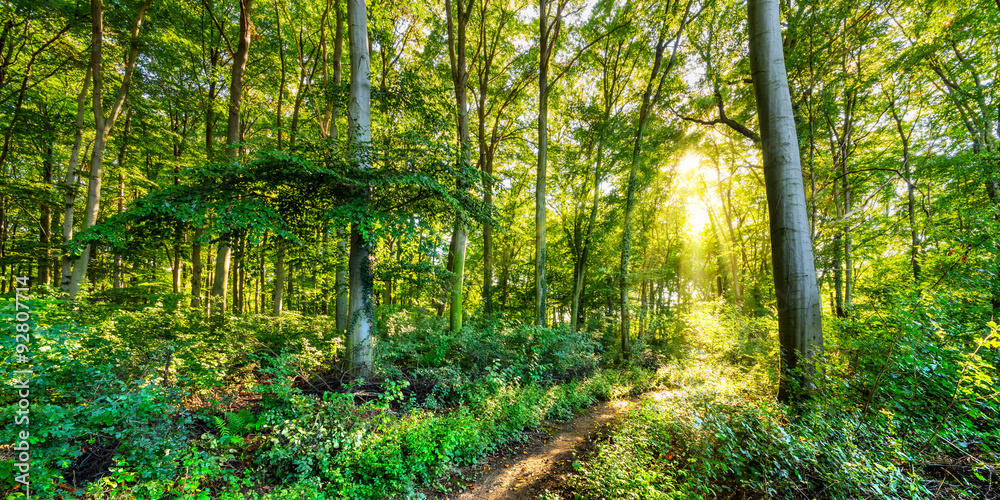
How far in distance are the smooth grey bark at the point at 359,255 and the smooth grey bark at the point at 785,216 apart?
19.4ft

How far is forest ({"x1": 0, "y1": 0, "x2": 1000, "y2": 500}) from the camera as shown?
285 centimetres

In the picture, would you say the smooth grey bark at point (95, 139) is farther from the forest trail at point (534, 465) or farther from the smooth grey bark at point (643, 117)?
the smooth grey bark at point (643, 117)

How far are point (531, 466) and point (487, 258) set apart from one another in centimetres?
755

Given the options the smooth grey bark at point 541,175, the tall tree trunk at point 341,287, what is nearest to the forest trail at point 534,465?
the tall tree trunk at point 341,287

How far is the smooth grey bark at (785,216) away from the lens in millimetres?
3559

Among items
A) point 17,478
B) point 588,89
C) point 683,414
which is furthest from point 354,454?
point 588,89

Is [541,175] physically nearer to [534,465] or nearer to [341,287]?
[341,287]

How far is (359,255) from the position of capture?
5578mm

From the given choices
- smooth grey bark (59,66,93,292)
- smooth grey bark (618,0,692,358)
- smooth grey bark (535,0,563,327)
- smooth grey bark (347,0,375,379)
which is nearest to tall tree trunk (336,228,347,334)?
smooth grey bark (347,0,375,379)

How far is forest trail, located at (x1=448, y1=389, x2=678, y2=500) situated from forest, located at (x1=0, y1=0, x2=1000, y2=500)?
57 millimetres

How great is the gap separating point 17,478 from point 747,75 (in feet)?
47.2

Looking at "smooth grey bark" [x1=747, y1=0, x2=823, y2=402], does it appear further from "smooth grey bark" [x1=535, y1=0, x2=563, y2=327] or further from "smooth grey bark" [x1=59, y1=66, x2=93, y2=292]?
"smooth grey bark" [x1=59, y1=66, x2=93, y2=292]

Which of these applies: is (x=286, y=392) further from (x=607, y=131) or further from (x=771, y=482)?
(x=607, y=131)
